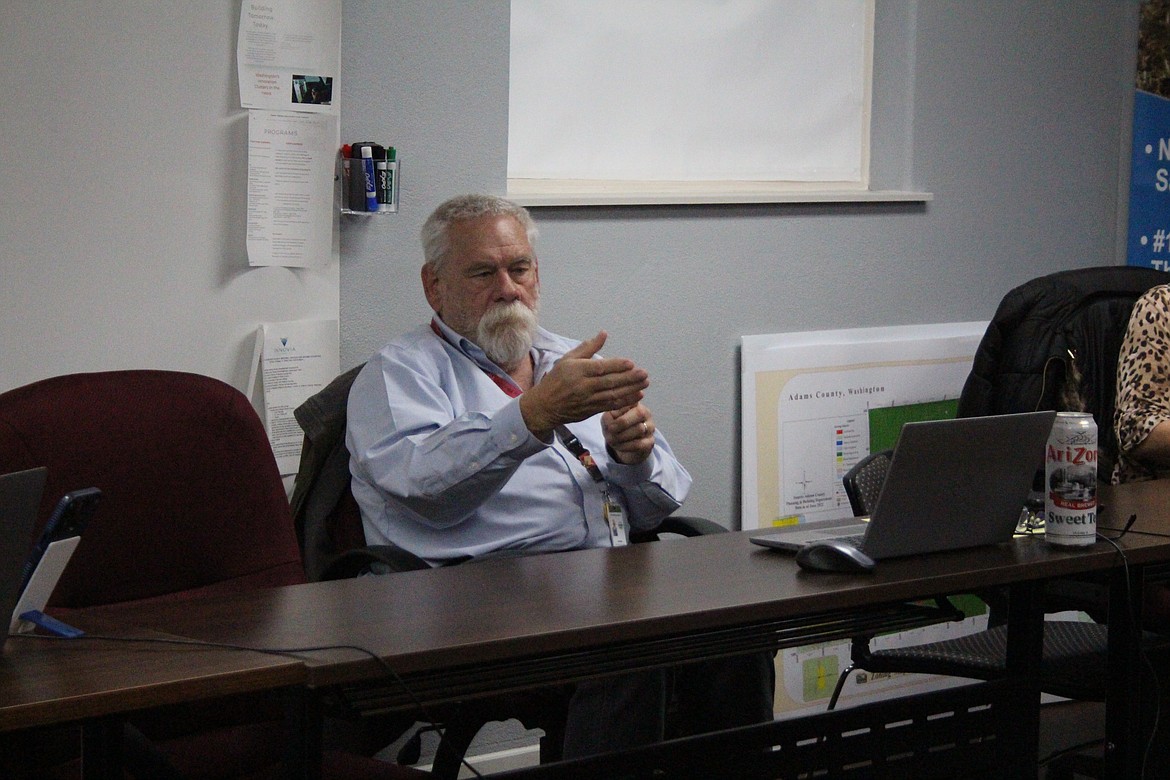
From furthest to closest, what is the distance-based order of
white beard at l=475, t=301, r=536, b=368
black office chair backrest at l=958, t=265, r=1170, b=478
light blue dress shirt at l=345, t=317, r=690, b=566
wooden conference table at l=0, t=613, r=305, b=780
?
black office chair backrest at l=958, t=265, r=1170, b=478 < white beard at l=475, t=301, r=536, b=368 < light blue dress shirt at l=345, t=317, r=690, b=566 < wooden conference table at l=0, t=613, r=305, b=780

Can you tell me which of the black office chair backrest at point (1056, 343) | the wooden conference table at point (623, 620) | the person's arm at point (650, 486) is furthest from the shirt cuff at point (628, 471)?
the black office chair backrest at point (1056, 343)

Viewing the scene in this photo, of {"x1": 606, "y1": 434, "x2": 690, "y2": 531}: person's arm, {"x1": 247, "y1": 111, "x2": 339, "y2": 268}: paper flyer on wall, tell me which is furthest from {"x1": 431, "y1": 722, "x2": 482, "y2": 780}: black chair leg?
{"x1": 247, "y1": 111, "x2": 339, "y2": 268}: paper flyer on wall

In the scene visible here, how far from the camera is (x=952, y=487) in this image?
1965 millimetres

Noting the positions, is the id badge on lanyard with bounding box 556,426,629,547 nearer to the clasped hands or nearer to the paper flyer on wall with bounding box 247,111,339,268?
the clasped hands

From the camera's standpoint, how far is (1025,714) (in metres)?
2.10

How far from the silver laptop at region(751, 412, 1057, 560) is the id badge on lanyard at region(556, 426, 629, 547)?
1.78 feet

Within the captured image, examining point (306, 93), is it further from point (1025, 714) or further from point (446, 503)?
point (1025, 714)

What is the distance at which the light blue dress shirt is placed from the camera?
2.37 metres

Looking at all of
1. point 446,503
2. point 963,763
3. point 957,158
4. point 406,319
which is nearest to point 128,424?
point 446,503

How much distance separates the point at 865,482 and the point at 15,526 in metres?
1.81

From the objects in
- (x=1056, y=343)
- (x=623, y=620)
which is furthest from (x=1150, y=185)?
(x=623, y=620)

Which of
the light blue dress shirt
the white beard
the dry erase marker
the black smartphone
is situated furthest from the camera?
the dry erase marker

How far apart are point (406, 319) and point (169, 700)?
5.76 feet

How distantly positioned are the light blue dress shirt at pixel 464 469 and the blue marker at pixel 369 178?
0.28 m
